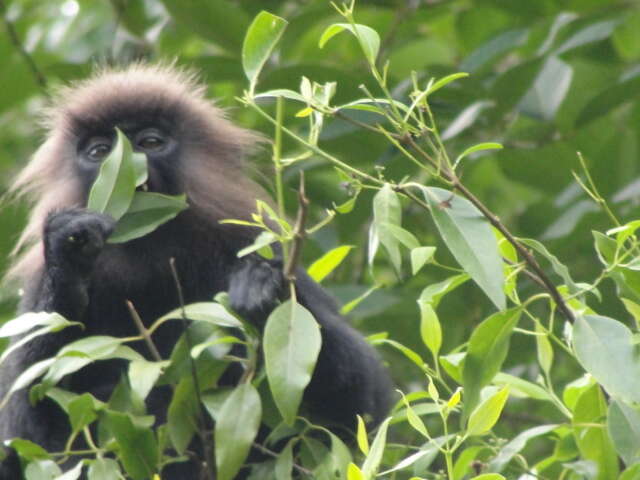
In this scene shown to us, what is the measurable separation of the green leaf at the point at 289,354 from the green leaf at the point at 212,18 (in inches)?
115

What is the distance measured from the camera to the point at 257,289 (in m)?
3.55

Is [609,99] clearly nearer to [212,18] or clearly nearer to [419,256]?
[212,18]

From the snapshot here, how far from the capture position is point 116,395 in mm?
3301

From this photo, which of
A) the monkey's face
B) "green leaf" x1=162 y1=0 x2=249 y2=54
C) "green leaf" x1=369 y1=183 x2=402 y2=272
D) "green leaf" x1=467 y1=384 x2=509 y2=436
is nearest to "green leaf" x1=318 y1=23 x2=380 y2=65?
"green leaf" x1=369 y1=183 x2=402 y2=272

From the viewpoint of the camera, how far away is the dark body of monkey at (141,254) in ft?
13.0

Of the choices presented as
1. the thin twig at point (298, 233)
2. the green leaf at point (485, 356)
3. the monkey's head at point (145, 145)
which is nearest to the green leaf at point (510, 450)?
the green leaf at point (485, 356)

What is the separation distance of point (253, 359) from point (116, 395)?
43 cm

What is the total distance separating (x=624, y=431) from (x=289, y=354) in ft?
2.33

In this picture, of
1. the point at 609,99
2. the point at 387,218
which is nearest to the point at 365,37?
the point at 387,218

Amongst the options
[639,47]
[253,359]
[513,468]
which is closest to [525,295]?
[639,47]

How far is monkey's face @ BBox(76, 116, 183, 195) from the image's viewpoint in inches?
174

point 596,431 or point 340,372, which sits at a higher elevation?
point 596,431

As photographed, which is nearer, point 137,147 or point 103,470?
point 103,470

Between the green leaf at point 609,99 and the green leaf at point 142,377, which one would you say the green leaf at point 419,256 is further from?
the green leaf at point 609,99
